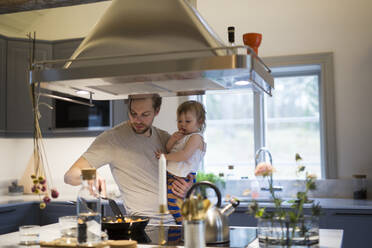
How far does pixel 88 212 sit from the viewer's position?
1.79 meters

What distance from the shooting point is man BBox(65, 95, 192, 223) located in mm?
2824

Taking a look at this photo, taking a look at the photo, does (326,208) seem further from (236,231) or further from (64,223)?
(64,223)

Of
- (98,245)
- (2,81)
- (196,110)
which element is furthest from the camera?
(2,81)

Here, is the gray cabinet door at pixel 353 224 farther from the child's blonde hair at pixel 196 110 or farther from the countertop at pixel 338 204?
the child's blonde hair at pixel 196 110

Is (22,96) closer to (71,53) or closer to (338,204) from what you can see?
(71,53)

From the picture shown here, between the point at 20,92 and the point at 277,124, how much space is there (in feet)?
9.07

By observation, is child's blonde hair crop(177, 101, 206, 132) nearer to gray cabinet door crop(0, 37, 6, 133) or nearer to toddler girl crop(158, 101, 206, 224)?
toddler girl crop(158, 101, 206, 224)

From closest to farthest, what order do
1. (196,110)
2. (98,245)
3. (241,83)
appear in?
(98,245) < (241,83) < (196,110)

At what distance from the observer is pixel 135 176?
9.43 feet

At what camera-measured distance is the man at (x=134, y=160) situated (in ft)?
9.27

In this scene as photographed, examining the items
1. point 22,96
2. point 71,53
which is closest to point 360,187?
point 71,53

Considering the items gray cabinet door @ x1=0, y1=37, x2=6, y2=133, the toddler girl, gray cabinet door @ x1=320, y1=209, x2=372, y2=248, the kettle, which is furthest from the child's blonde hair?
gray cabinet door @ x1=0, y1=37, x2=6, y2=133

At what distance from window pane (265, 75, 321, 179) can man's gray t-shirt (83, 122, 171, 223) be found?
200cm

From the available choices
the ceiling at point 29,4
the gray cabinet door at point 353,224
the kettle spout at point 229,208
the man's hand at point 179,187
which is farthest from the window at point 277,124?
the kettle spout at point 229,208
